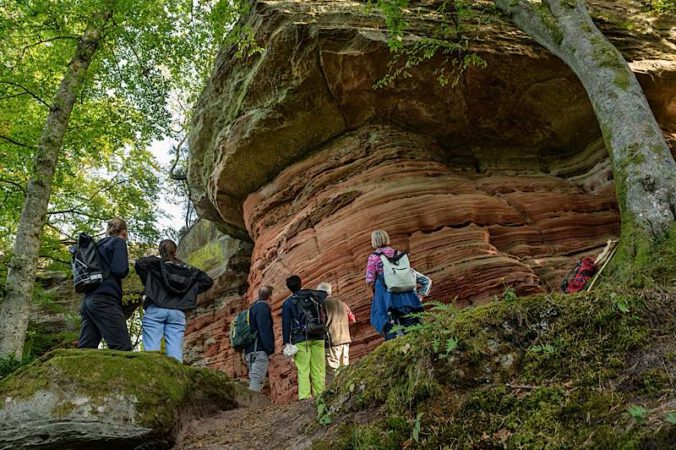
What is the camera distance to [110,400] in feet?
16.7

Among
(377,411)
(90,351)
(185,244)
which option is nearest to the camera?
(377,411)

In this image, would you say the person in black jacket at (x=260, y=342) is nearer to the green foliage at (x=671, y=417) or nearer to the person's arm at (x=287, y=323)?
the person's arm at (x=287, y=323)

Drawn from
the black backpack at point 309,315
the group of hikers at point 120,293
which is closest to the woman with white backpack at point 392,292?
the black backpack at point 309,315

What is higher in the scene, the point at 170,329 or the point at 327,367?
the point at 170,329

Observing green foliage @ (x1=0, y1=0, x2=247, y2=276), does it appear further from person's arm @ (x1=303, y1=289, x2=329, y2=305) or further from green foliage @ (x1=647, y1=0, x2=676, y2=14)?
green foliage @ (x1=647, y1=0, x2=676, y2=14)

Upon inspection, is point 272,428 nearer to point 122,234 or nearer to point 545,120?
point 122,234

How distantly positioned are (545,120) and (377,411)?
1157 centimetres

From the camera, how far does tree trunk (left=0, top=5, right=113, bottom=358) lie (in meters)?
9.09

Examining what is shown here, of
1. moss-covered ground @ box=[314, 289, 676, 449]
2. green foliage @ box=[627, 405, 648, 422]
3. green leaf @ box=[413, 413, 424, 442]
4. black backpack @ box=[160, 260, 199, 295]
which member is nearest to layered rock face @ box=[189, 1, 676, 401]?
black backpack @ box=[160, 260, 199, 295]

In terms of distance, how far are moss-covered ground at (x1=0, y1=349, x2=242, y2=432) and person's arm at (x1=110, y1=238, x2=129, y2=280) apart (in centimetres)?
157

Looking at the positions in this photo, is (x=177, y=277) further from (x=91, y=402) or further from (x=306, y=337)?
(x=91, y=402)

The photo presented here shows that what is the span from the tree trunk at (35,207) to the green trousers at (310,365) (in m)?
4.82

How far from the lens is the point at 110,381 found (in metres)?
5.26

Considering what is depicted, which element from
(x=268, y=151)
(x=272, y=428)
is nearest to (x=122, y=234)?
(x=272, y=428)
